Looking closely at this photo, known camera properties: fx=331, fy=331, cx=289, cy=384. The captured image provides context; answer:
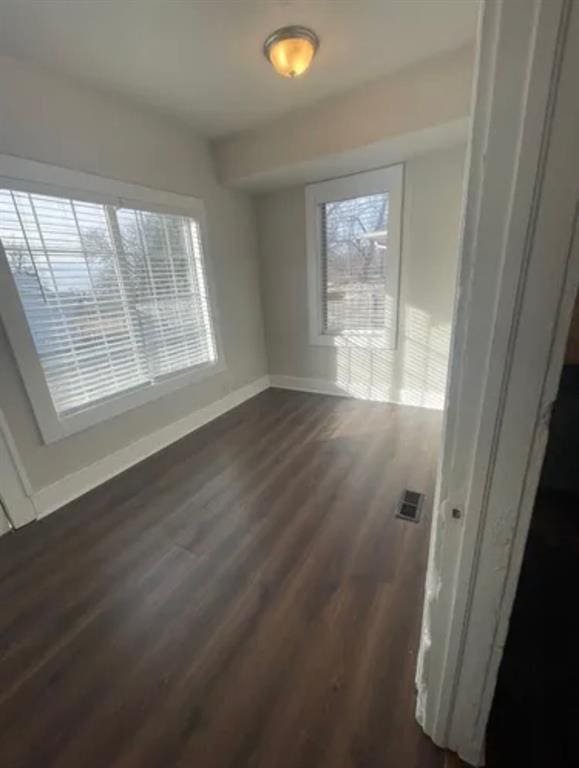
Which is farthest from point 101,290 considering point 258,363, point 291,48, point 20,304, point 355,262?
point 355,262

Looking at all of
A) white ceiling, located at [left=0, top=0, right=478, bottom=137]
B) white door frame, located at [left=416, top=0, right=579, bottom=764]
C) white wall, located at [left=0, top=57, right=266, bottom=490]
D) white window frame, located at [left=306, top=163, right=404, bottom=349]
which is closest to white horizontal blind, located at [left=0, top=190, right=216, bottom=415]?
white wall, located at [left=0, top=57, right=266, bottom=490]

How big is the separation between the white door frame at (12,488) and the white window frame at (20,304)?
178mm

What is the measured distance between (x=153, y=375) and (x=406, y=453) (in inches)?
81.9

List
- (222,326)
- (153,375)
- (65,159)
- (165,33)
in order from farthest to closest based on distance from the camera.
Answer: (222,326), (153,375), (65,159), (165,33)

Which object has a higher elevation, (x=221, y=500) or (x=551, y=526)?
(x=551, y=526)

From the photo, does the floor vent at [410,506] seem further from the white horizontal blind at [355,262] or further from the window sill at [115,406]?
the window sill at [115,406]

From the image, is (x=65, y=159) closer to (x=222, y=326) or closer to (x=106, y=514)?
(x=222, y=326)

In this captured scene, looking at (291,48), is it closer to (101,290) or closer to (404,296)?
(101,290)

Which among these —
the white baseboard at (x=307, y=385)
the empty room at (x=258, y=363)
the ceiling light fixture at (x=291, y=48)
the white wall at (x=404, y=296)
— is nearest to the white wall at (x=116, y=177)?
the empty room at (x=258, y=363)

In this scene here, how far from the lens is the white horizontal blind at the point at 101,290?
1.92 metres

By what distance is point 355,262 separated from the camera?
3.25m

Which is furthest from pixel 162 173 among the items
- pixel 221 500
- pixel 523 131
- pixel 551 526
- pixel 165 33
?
pixel 551 526

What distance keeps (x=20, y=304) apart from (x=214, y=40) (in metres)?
1.76

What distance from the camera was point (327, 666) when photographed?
1.16 metres
